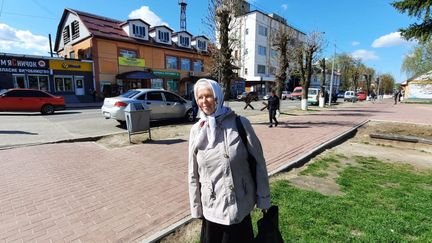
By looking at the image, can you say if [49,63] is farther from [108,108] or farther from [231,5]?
[231,5]

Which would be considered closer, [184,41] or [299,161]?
[299,161]

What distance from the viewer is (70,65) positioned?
25859 mm

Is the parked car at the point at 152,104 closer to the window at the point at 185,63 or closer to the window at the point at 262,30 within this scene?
the window at the point at 185,63

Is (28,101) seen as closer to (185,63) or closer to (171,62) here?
(171,62)

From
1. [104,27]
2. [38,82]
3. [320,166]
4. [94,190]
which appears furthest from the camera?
[104,27]

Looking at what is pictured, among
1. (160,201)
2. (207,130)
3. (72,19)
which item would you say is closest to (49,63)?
(72,19)

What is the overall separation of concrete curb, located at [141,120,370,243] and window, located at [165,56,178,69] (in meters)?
26.0

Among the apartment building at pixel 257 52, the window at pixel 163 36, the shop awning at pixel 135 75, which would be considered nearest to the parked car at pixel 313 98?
the apartment building at pixel 257 52

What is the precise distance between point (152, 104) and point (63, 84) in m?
19.5

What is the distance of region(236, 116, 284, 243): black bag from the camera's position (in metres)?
2.05

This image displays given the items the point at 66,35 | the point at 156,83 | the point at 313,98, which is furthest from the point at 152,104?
the point at 66,35

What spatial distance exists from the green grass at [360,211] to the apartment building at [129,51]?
23999 mm

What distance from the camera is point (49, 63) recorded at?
24.6 m

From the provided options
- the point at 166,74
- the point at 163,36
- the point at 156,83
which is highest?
the point at 163,36
